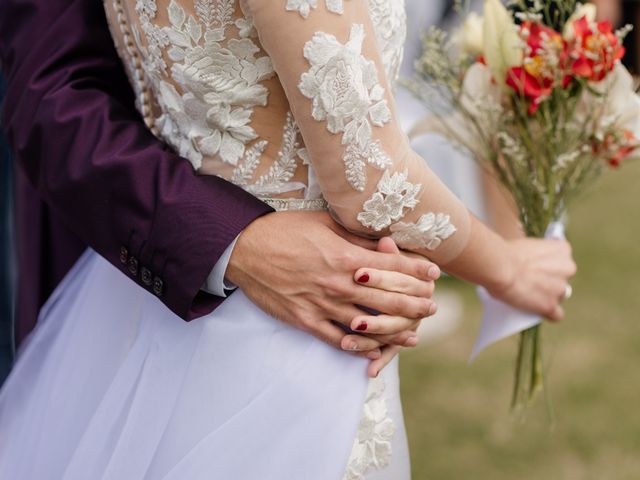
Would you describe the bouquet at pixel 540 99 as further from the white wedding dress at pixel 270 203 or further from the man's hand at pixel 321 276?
the man's hand at pixel 321 276

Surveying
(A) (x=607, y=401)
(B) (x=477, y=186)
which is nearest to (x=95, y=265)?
(B) (x=477, y=186)

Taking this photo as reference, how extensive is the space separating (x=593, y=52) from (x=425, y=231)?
0.60 meters

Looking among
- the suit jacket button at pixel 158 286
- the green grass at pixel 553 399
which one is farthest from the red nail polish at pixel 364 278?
the green grass at pixel 553 399

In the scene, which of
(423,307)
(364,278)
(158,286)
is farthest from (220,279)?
(423,307)

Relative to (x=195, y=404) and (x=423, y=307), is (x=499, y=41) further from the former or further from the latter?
(x=195, y=404)

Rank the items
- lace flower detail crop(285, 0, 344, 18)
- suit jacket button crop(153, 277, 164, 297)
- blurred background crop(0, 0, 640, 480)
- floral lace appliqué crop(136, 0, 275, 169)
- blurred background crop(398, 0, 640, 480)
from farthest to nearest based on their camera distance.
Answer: blurred background crop(398, 0, 640, 480)
blurred background crop(0, 0, 640, 480)
suit jacket button crop(153, 277, 164, 297)
floral lace appliqué crop(136, 0, 275, 169)
lace flower detail crop(285, 0, 344, 18)

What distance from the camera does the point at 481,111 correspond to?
1.81 m

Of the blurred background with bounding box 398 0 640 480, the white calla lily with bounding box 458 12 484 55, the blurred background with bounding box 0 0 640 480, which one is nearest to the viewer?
the white calla lily with bounding box 458 12 484 55

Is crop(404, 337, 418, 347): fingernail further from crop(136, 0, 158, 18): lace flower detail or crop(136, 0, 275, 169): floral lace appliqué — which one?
crop(136, 0, 158, 18): lace flower detail

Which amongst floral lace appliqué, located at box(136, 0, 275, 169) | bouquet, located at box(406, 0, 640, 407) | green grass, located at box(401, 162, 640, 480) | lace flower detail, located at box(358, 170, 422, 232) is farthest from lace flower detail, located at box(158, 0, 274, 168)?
green grass, located at box(401, 162, 640, 480)

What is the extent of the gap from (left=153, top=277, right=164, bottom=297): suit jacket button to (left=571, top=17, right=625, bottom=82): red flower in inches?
36.3

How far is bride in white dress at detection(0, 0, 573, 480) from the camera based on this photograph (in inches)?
47.7

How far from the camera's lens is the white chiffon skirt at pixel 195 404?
131 centimetres

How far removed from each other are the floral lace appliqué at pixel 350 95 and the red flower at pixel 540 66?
0.56 m
